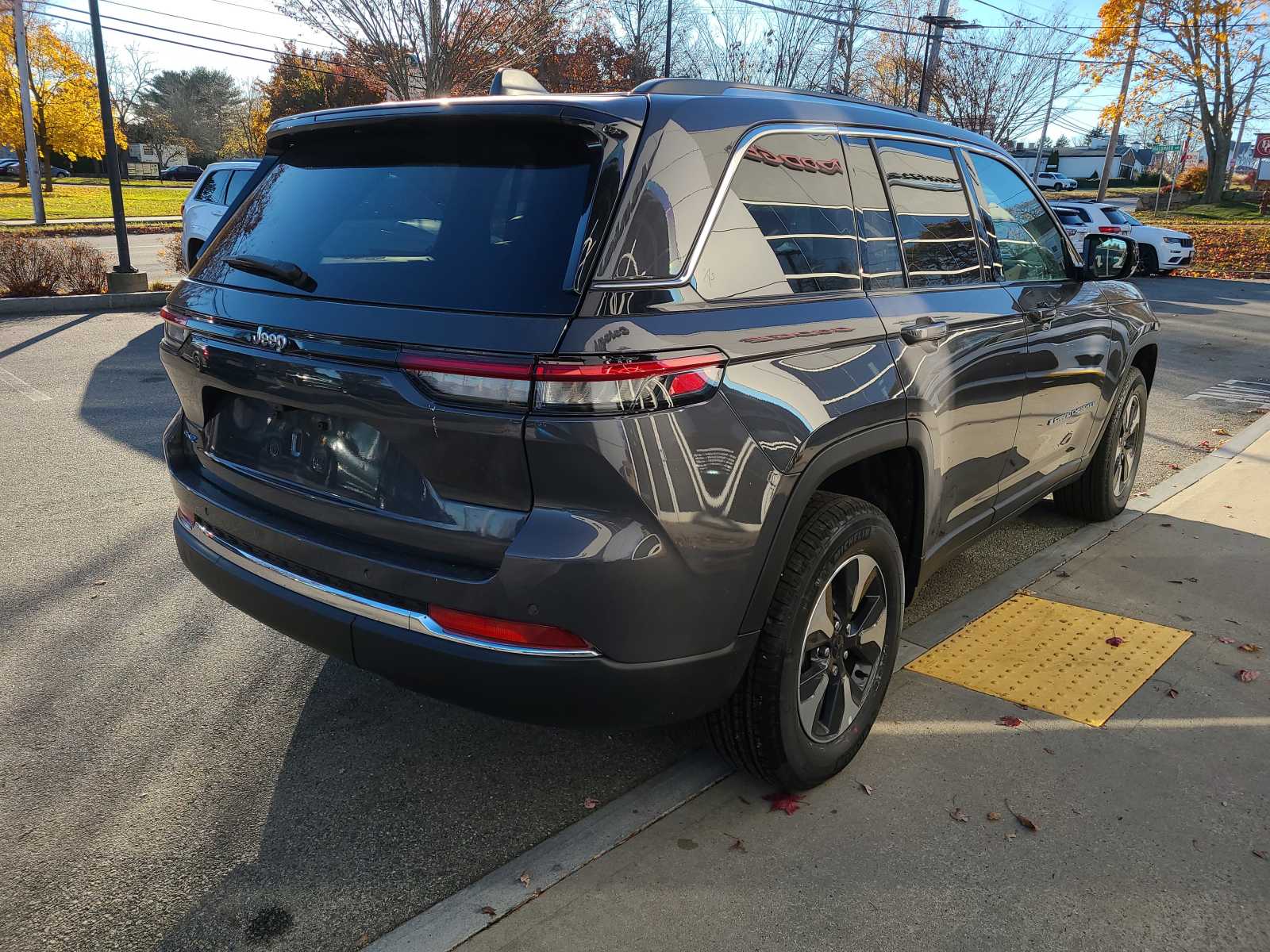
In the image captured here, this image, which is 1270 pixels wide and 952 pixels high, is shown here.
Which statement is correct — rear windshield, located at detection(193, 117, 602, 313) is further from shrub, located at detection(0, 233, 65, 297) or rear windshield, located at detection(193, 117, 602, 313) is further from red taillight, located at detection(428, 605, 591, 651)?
shrub, located at detection(0, 233, 65, 297)

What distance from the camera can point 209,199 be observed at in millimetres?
12023

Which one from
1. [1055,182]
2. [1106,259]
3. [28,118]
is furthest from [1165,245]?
[1055,182]

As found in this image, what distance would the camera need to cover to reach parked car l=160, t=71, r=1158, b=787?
2182 millimetres

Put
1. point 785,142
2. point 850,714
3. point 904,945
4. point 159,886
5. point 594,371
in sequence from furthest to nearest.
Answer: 1. point 850,714
2. point 785,142
3. point 159,886
4. point 904,945
5. point 594,371

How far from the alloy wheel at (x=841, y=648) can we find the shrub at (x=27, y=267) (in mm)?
12035

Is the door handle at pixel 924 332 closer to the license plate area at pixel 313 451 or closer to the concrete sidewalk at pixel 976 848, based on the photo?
the concrete sidewalk at pixel 976 848

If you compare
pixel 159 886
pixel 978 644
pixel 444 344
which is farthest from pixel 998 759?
pixel 159 886

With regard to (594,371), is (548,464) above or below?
below

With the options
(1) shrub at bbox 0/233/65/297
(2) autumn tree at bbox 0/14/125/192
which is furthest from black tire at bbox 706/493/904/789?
(2) autumn tree at bbox 0/14/125/192

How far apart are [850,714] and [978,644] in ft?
3.78

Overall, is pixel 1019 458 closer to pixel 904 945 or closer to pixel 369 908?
pixel 904 945

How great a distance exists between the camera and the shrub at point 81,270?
40.3ft

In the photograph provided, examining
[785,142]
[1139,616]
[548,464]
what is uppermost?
[785,142]

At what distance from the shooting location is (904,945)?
7.56ft
